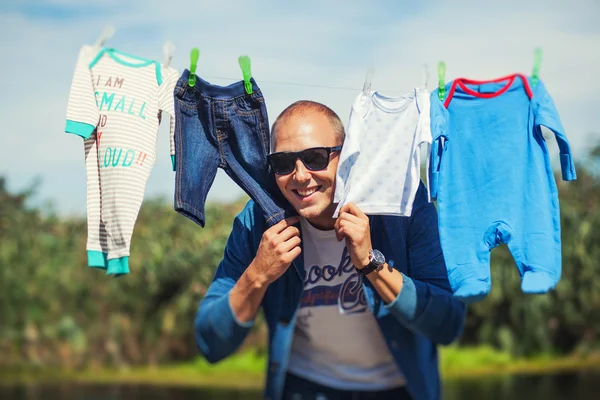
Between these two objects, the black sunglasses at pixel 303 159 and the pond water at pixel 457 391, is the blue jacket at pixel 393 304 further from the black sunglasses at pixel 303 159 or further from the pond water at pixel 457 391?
A: the pond water at pixel 457 391

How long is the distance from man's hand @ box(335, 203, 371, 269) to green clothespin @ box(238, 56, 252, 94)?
0.69 meters

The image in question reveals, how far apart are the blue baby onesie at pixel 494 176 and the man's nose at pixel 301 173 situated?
0.48m

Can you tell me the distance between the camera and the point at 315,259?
2906 millimetres

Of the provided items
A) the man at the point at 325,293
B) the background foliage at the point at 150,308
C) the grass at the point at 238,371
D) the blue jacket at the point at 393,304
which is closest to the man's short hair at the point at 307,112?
the man at the point at 325,293

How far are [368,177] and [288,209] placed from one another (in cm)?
34

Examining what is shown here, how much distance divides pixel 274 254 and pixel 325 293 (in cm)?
33

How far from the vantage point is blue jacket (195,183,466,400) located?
271 cm

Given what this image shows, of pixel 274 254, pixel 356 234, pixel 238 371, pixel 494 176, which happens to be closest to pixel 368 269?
pixel 356 234

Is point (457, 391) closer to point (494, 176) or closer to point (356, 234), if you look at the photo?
point (494, 176)

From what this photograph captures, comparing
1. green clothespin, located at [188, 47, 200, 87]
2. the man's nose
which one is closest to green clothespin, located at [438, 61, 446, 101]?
the man's nose

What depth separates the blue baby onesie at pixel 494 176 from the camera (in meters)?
2.63

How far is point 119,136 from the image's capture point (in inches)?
115

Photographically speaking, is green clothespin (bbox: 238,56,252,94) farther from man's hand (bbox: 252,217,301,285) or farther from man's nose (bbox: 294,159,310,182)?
man's hand (bbox: 252,217,301,285)

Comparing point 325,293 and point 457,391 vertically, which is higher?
point 325,293
